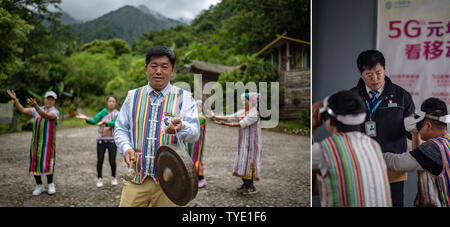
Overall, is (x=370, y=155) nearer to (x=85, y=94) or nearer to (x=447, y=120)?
(x=447, y=120)

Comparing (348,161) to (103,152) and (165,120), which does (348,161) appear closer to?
(165,120)

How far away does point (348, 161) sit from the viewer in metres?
1.81

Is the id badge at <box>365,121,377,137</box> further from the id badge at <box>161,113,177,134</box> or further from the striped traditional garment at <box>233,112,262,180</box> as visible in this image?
the id badge at <box>161,113,177,134</box>

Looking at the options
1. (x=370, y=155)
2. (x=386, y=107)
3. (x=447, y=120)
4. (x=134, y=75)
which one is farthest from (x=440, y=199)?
(x=134, y=75)

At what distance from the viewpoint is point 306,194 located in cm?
326

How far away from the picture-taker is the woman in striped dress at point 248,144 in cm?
345

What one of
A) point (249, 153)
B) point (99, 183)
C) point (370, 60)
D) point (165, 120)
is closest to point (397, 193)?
point (370, 60)

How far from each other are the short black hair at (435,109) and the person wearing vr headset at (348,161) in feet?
2.84

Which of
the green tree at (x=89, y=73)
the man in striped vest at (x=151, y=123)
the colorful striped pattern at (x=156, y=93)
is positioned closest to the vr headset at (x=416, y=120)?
the man in striped vest at (x=151, y=123)

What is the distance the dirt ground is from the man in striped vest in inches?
48.1

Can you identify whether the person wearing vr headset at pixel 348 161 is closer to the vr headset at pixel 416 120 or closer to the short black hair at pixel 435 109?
the vr headset at pixel 416 120

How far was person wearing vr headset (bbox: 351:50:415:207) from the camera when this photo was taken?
2.34m

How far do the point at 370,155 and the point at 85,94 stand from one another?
10.8 ft
